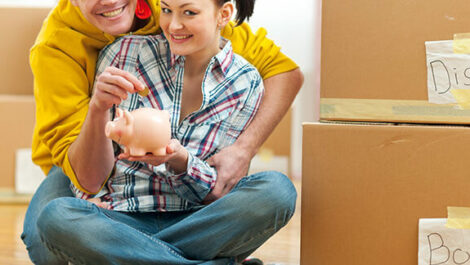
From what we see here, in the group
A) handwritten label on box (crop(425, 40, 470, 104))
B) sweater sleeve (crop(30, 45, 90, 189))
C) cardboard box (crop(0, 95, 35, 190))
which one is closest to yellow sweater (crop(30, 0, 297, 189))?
sweater sleeve (crop(30, 45, 90, 189))

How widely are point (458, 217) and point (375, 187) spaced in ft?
0.42

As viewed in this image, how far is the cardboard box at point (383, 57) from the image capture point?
3.09ft

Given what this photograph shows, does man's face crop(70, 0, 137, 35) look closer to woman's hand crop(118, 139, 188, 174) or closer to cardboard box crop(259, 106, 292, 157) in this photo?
woman's hand crop(118, 139, 188, 174)

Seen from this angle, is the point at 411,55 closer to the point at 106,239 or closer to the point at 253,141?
the point at 253,141

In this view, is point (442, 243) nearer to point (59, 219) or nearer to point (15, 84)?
point (59, 219)

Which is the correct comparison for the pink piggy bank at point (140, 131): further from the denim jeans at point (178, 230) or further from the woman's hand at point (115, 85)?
the denim jeans at point (178, 230)

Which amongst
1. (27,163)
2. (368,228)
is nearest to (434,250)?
(368,228)

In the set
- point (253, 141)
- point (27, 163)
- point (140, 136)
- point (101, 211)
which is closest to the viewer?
point (140, 136)

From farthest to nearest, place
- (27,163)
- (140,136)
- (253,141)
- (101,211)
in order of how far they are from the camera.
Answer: (27,163), (253,141), (101,211), (140,136)

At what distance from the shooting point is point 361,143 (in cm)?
96

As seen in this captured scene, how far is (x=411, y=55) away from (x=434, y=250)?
295 mm

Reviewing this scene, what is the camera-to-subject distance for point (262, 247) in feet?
5.33

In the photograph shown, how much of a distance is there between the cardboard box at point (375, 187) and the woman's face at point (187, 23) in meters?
0.25

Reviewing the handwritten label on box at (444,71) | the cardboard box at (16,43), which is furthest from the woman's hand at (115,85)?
the cardboard box at (16,43)
